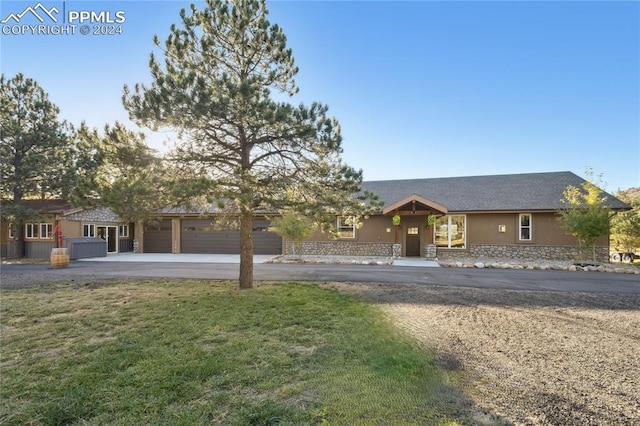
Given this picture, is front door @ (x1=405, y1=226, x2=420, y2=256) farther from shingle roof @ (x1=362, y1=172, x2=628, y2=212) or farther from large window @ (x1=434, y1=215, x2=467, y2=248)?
shingle roof @ (x1=362, y1=172, x2=628, y2=212)

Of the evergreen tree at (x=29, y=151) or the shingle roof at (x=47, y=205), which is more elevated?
the evergreen tree at (x=29, y=151)

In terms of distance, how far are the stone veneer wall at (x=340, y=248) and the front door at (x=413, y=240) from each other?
1.12 meters

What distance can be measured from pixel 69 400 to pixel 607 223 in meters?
19.0

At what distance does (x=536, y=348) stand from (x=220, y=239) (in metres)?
19.4

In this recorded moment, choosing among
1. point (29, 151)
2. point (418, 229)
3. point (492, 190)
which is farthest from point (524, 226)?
point (29, 151)

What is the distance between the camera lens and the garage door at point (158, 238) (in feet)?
70.8

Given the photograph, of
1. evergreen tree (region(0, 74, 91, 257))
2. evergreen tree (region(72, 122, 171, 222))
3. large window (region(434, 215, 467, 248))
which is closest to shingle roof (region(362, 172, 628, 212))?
large window (region(434, 215, 467, 248))

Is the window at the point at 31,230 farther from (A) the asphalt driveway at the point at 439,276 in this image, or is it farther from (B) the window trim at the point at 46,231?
(A) the asphalt driveway at the point at 439,276

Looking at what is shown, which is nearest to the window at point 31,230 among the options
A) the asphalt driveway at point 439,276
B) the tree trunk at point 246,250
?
the asphalt driveway at point 439,276

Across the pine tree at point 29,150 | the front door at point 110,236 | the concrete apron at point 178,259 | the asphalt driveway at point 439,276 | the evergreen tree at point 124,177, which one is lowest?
the concrete apron at point 178,259

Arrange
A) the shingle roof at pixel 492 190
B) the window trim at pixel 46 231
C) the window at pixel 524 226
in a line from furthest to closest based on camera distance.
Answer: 1. the window trim at pixel 46 231
2. the shingle roof at pixel 492 190
3. the window at pixel 524 226

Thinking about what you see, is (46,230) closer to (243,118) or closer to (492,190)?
(243,118)

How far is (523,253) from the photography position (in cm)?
1662

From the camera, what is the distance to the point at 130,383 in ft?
10.7
